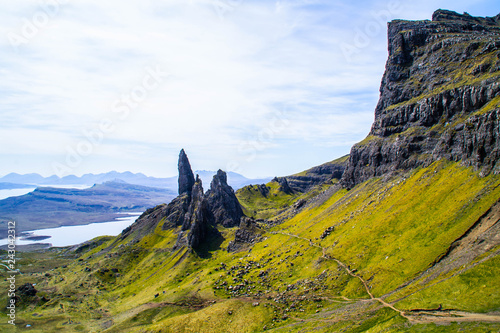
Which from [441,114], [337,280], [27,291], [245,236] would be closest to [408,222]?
[337,280]

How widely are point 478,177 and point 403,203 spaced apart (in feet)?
88.1

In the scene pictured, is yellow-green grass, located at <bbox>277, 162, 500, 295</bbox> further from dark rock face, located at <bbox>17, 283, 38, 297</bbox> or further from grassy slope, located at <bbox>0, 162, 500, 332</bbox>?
dark rock face, located at <bbox>17, 283, 38, 297</bbox>

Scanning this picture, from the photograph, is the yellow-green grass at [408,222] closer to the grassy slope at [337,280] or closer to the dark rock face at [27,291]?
the grassy slope at [337,280]

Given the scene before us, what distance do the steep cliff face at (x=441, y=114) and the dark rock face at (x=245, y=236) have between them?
70.8 metres

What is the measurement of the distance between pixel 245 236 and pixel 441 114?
128826 mm

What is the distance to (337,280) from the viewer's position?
304ft

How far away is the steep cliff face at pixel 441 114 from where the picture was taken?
105 meters

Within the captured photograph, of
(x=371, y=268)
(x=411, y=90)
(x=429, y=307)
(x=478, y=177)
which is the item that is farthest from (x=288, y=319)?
(x=411, y=90)

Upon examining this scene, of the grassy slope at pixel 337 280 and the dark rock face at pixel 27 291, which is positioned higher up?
the grassy slope at pixel 337 280

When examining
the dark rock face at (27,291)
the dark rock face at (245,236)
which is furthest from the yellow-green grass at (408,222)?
the dark rock face at (27,291)

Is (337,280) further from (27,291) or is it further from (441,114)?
(27,291)

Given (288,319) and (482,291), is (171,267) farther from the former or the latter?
(482,291)

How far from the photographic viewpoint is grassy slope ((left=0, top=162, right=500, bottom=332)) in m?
64.4

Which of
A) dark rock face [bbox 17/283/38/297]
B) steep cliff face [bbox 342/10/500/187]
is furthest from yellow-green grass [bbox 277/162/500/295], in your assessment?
dark rock face [bbox 17/283/38/297]
